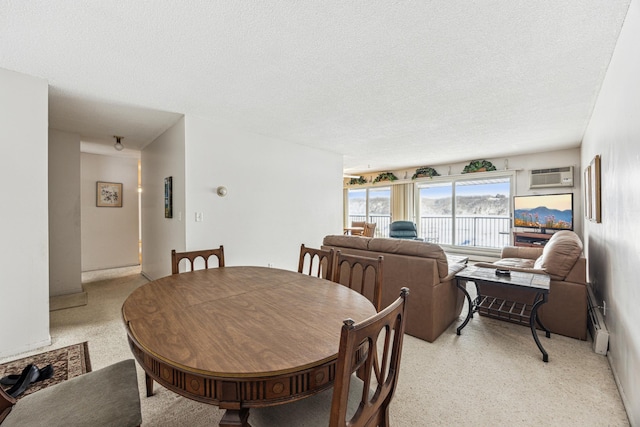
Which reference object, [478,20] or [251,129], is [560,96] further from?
[251,129]

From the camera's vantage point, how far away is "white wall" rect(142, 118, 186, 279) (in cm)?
358

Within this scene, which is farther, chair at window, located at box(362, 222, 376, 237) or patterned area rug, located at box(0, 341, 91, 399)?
chair at window, located at box(362, 222, 376, 237)

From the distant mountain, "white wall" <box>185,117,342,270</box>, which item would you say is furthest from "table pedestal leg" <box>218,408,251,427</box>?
the distant mountain

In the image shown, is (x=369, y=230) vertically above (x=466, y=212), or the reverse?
(x=466, y=212)

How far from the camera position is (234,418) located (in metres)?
0.90

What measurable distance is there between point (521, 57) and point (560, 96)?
1.16 meters

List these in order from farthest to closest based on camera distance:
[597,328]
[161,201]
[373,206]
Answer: [373,206]
[161,201]
[597,328]

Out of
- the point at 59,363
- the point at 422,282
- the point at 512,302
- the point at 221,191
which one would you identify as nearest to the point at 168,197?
the point at 221,191

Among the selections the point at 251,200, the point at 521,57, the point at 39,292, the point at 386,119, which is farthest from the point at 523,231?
the point at 39,292

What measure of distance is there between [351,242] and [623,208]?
2.13 meters

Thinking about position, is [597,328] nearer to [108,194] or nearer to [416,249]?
[416,249]

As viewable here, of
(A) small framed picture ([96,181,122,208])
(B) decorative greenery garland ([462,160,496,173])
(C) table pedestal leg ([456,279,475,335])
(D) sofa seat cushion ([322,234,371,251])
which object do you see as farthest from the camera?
(B) decorative greenery garland ([462,160,496,173])

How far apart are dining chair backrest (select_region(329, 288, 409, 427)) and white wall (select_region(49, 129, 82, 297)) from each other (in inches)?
183

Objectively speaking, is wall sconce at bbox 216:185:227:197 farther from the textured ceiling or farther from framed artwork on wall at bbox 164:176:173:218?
the textured ceiling
